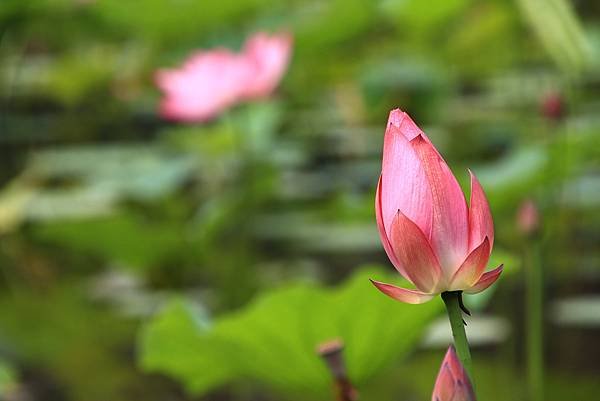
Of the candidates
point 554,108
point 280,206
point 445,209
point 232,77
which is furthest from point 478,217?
point 280,206

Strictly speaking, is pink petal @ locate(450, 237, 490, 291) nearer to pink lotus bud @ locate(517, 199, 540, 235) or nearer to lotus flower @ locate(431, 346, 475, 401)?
lotus flower @ locate(431, 346, 475, 401)

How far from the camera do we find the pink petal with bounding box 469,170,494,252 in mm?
354

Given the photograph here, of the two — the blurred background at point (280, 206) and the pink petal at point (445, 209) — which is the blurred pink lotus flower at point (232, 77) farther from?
the pink petal at point (445, 209)

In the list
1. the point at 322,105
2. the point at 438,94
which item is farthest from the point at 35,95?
the point at 438,94

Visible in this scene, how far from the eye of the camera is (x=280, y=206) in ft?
5.80

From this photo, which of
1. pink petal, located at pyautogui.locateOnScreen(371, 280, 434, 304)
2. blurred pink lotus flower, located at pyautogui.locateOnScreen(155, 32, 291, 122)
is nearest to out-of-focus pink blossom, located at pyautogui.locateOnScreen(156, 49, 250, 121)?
blurred pink lotus flower, located at pyautogui.locateOnScreen(155, 32, 291, 122)

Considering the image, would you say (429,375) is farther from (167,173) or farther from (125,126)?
(125,126)

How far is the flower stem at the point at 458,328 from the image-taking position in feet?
1.17

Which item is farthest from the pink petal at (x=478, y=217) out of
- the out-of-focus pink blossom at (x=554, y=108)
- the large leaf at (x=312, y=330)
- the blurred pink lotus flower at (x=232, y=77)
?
the blurred pink lotus flower at (x=232, y=77)

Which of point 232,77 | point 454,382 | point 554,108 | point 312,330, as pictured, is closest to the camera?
point 454,382

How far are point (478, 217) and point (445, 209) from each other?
0.01 meters

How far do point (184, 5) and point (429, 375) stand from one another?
0.79 metres

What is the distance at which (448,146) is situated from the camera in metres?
1.73

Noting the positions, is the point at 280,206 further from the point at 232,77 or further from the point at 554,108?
the point at 554,108
